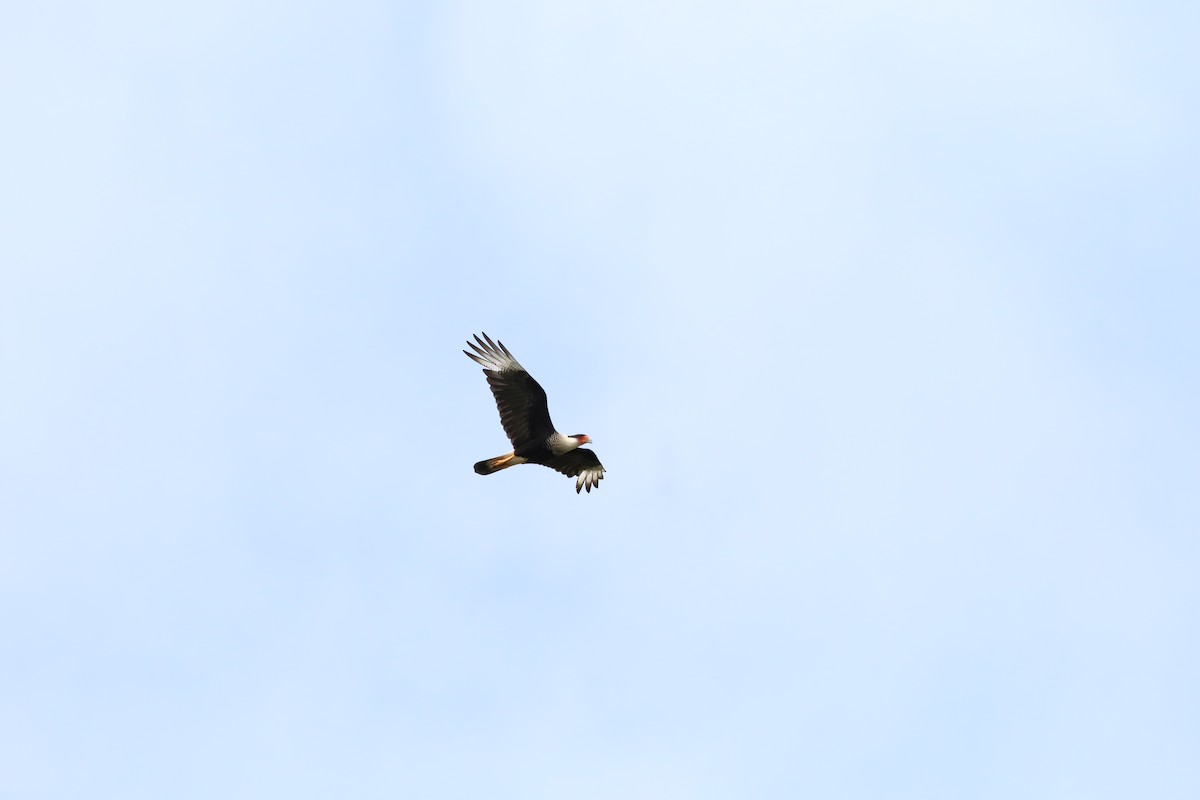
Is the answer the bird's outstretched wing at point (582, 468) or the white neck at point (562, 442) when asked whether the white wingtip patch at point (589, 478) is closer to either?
the bird's outstretched wing at point (582, 468)

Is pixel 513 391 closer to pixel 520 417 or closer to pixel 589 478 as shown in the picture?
pixel 520 417

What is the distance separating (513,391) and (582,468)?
8.08ft

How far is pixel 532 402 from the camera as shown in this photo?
136ft

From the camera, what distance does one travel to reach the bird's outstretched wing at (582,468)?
42531 millimetres

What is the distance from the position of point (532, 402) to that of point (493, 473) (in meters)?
1.83

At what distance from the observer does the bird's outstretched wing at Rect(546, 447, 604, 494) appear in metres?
42.5

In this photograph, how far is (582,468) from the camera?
42.7 meters

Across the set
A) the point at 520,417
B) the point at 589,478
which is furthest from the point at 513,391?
the point at 589,478

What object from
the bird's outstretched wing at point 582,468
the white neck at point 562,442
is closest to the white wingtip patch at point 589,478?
the bird's outstretched wing at point 582,468

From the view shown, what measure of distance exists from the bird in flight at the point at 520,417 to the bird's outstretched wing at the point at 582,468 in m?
0.08

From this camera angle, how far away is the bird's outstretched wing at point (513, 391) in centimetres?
4128

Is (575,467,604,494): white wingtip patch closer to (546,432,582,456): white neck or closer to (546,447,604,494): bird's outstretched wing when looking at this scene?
(546,447,604,494): bird's outstretched wing

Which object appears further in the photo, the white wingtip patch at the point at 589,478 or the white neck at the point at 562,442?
the white wingtip patch at the point at 589,478

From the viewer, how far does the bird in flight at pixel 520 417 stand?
1626 inches
